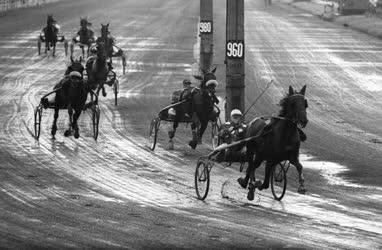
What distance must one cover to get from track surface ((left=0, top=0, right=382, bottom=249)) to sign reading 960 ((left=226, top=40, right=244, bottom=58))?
233 cm

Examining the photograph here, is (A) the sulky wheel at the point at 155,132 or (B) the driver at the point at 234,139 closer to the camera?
(B) the driver at the point at 234,139

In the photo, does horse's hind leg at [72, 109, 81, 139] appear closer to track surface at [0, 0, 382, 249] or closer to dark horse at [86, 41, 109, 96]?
track surface at [0, 0, 382, 249]

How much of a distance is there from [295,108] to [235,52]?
8.94 metres

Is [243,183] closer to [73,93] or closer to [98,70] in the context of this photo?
[73,93]

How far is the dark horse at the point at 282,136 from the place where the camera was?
16156mm

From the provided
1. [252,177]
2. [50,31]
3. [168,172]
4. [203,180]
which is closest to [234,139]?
[203,180]

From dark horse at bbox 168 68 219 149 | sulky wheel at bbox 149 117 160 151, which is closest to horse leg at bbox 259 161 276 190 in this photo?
dark horse at bbox 168 68 219 149

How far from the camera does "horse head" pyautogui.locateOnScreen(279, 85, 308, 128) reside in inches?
630

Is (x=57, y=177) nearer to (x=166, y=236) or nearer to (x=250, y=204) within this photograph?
(x=250, y=204)

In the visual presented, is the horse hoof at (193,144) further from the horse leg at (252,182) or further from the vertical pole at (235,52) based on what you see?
the horse leg at (252,182)

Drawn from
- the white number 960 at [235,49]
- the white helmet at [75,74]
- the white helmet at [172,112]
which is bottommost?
the white helmet at [172,112]

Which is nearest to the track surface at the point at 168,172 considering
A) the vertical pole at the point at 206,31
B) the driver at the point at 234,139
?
the driver at the point at 234,139

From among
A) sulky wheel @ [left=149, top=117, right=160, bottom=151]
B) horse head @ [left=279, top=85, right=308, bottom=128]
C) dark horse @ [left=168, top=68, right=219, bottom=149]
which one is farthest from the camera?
sulky wheel @ [left=149, top=117, right=160, bottom=151]

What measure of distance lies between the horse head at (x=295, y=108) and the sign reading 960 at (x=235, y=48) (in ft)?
27.9
